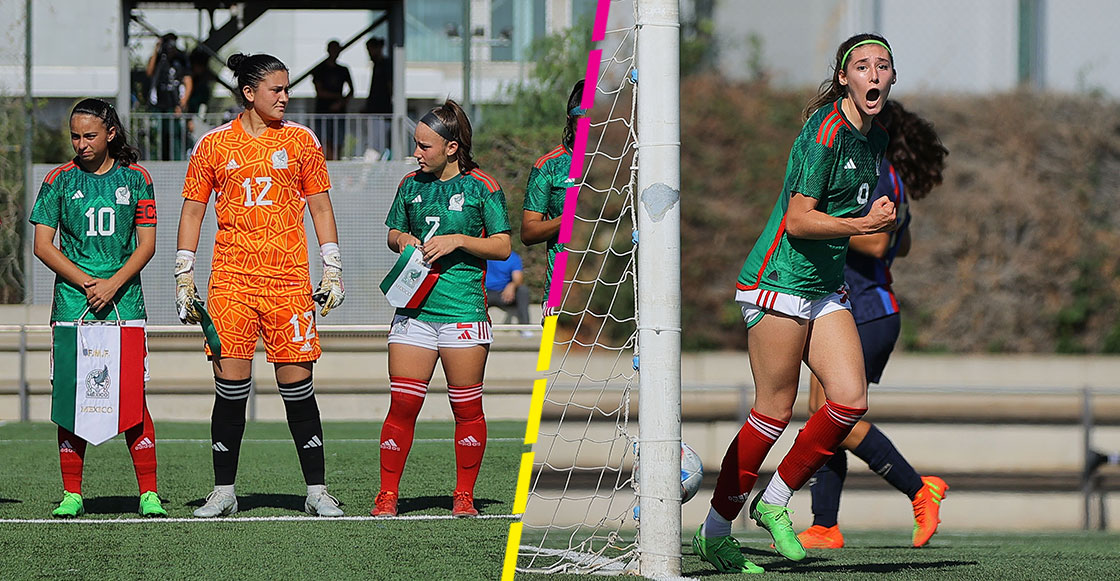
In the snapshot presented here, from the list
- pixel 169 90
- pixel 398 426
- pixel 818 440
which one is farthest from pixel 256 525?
pixel 169 90

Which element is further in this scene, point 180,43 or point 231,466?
point 180,43

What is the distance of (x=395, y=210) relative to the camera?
4.96 meters

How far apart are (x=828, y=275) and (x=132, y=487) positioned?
333 centimetres

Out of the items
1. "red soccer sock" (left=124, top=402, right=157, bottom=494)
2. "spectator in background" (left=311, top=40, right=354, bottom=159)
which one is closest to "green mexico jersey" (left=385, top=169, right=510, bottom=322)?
"red soccer sock" (left=124, top=402, right=157, bottom=494)

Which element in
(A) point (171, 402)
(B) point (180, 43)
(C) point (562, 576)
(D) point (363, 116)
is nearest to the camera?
(C) point (562, 576)

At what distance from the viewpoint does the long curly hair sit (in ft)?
16.9

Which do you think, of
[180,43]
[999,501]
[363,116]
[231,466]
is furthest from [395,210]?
[180,43]

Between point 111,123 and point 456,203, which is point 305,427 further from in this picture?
point 111,123

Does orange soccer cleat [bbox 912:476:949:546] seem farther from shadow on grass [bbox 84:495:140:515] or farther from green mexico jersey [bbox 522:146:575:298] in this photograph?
shadow on grass [bbox 84:495:140:515]

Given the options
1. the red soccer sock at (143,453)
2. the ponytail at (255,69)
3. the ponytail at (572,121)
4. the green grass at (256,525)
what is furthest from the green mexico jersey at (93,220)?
the ponytail at (572,121)

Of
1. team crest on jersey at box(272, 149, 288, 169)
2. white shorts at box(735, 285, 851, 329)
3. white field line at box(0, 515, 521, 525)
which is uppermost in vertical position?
team crest on jersey at box(272, 149, 288, 169)

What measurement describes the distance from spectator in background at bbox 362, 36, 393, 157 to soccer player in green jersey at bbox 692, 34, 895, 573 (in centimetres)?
858

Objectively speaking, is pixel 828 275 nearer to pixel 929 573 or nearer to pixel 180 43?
pixel 929 573

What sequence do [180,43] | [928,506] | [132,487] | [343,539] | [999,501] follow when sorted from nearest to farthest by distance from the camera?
[343,539], [928,506], [132,487], [999,501], [180,43]
